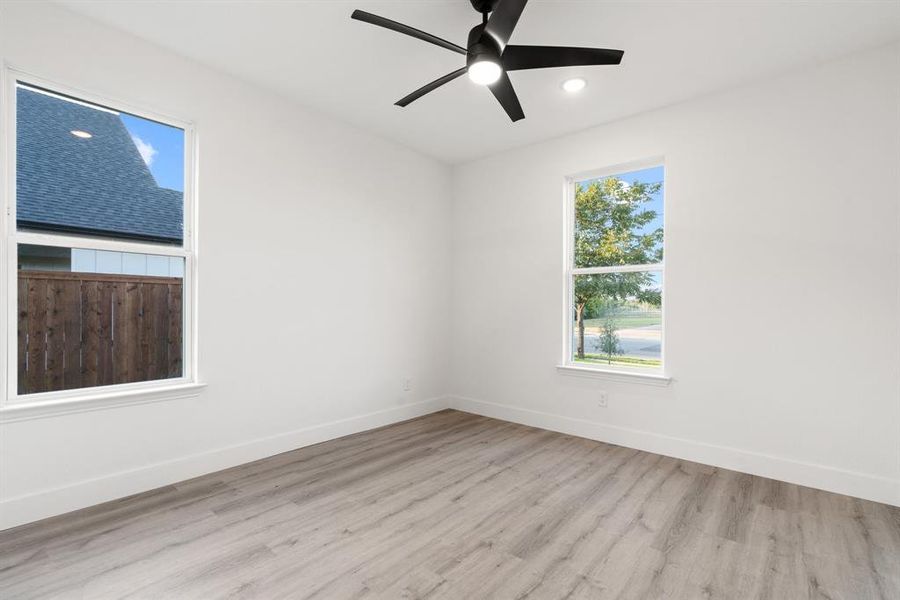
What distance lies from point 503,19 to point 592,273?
99.5 inches

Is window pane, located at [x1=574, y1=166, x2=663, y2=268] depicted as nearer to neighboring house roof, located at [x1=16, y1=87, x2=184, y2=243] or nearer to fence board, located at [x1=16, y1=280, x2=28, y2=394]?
neighboring house roof, located at [x1=16, y1=87, x2=184, y2=243]

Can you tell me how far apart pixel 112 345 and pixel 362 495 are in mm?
1793

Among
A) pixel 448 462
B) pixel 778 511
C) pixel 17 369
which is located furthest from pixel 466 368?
pixel 17 369

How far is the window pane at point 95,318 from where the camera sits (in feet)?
7.75

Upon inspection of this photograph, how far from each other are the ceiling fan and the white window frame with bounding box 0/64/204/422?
172cm

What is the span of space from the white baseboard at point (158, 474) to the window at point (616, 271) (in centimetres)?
216

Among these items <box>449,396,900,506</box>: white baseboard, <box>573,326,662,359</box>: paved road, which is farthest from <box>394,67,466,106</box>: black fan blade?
<box>449,396,900,506</box>: white baseboard

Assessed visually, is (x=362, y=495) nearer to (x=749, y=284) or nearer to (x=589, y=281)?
(x=589, y=281)

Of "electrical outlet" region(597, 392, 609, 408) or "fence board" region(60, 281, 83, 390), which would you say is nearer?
"fence board" region(60, 281, 83, 390)

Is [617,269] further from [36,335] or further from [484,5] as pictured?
[36,335]

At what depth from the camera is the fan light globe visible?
204cm

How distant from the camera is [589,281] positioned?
3.94 m

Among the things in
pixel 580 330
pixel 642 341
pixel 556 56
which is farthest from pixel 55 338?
pixel 642 341

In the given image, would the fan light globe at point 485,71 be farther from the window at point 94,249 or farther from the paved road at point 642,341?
the paved road at point 642,341
